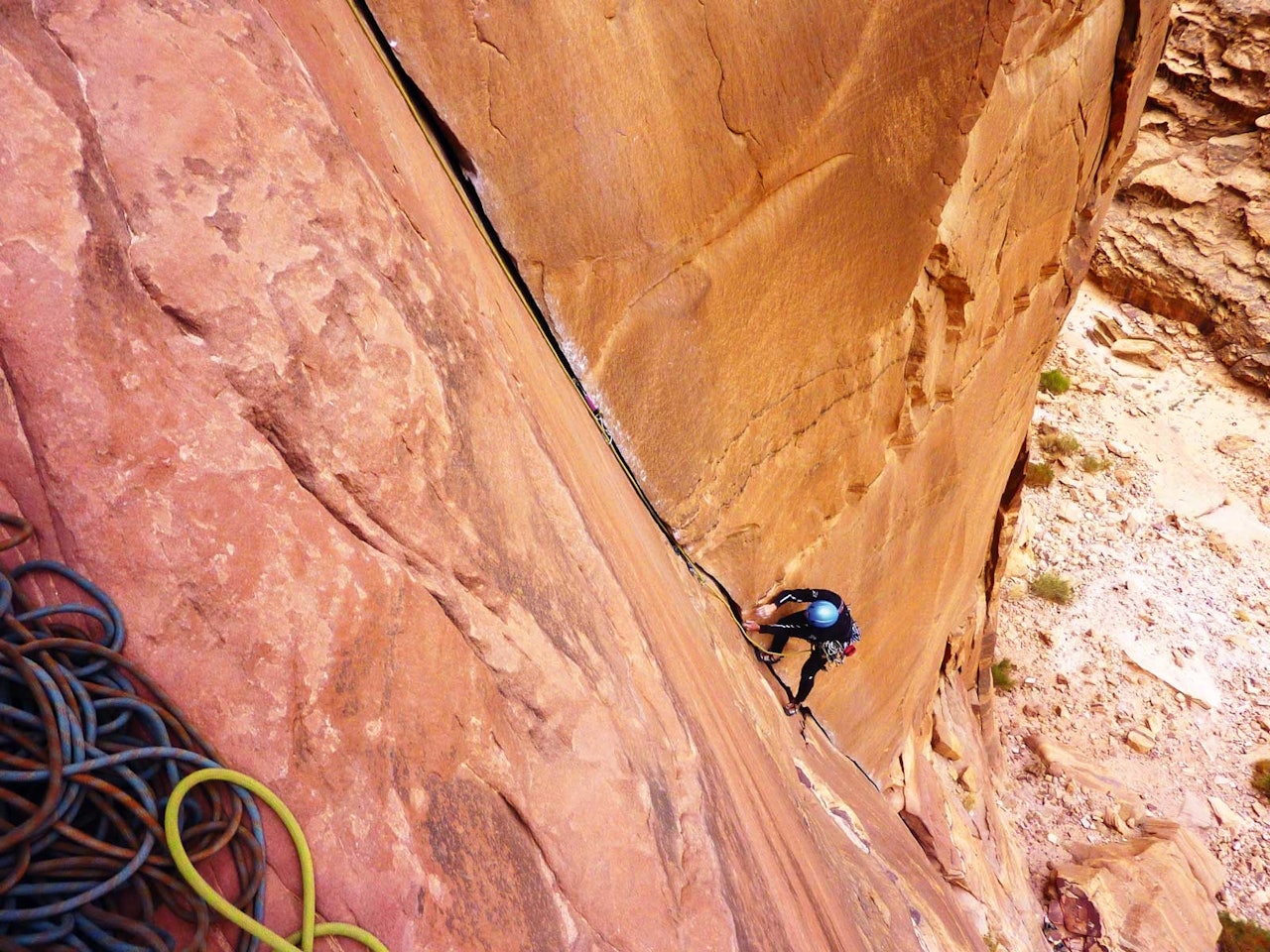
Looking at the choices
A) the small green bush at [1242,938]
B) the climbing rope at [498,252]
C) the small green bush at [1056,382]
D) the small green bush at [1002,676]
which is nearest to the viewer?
the climbing rope at [498,252]

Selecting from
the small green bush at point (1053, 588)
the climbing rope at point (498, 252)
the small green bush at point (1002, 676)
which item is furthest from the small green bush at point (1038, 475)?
the climbing rope at point (498, 252)

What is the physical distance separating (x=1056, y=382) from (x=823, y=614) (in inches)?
424

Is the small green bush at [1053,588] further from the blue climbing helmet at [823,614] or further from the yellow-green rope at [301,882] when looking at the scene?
the yellow-green rope at [301,882]

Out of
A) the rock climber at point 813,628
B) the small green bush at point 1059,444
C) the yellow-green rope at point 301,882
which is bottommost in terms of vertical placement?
the small green bush at point 1059,444

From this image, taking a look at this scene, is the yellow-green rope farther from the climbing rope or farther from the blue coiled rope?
the climbing rope

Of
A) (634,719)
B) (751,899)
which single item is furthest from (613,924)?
(751,899)

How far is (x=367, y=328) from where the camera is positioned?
168 cm

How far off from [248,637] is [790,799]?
2653 mm

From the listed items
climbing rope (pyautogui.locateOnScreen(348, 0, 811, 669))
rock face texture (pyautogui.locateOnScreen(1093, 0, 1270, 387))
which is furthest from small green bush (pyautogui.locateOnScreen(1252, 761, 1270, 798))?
climbing rope (pyautogui.locateOnScreen(348, 0, 811, 669))

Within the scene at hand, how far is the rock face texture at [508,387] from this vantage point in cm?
132

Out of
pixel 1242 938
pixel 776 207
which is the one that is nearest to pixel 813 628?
pixel 776 207

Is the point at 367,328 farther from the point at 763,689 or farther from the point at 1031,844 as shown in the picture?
the point at 1031,844

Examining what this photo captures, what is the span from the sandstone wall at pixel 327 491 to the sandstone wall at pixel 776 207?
84cm

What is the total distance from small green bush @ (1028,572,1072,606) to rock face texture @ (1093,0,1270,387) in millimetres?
5408
